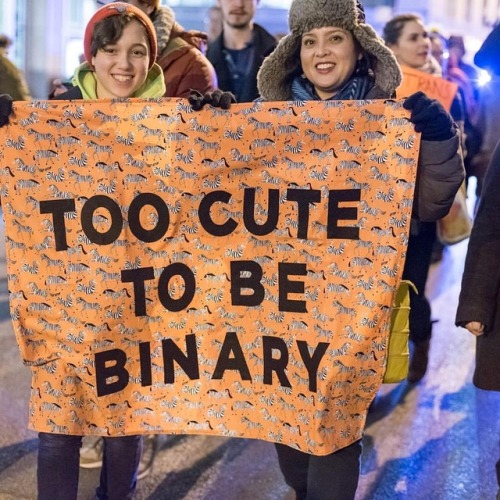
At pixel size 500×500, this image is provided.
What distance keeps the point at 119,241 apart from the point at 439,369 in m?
2.70

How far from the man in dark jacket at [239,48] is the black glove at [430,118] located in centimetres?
184

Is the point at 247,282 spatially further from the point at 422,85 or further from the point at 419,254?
the point at 422,85

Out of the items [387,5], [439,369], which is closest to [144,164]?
[439,369]

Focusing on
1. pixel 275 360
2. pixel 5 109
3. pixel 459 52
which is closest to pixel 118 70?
pixel 5 109

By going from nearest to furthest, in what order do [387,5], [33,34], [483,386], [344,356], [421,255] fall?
[344,356] → [483,386] → [421,255] → [33,34] → [387,5]

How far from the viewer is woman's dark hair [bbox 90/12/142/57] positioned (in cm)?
266

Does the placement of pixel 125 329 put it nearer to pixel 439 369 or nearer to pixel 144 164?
pixel 144 164

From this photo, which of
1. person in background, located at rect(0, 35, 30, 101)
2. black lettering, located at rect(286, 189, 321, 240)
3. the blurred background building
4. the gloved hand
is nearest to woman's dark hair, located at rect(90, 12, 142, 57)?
the gloved hand

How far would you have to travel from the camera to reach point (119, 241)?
2.49 meters

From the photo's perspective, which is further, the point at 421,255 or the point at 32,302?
the point at 421,255

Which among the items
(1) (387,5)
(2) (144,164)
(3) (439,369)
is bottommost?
(3) (439,369)

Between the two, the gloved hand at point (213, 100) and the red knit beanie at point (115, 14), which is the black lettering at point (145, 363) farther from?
the red knit beanie at point (115, 14)

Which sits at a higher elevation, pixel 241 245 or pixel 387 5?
pixel 387 5

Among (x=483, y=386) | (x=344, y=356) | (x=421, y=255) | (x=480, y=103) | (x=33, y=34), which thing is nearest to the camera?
(x=344, y=356)
